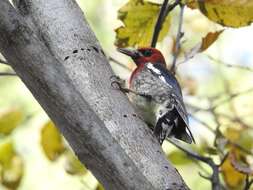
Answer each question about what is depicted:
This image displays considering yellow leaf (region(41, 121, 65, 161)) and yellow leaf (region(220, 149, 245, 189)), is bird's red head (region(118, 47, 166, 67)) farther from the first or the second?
yellow leaf (region(220, 149, 245, 189))

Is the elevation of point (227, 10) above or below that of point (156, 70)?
above

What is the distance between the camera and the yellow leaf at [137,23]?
262cm

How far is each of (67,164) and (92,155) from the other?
6.28 feet

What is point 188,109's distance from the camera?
451 centimetres

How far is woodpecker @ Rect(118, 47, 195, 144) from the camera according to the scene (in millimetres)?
2980

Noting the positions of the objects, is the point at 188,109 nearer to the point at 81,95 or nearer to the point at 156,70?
the point at 156,70

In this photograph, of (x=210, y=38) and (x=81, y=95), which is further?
(x=210, y=38)

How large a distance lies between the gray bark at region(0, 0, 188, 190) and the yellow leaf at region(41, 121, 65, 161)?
121 centimetres

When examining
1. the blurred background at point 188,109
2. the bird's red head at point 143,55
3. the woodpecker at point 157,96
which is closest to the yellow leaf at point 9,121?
the blurred background at point 188,109

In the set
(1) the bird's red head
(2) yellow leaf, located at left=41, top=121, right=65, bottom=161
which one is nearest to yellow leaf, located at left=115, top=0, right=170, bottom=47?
(2) yellow leaf, located at left=41, top=121, right=65, bottom=161

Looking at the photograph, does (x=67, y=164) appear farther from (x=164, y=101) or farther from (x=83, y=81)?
(x=83, y=81)

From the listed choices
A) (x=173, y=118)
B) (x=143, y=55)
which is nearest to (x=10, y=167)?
(x=173, y=118)

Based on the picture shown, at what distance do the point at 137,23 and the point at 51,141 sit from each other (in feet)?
2.78

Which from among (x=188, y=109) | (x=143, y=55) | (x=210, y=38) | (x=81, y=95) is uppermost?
(x=81, y=95)
